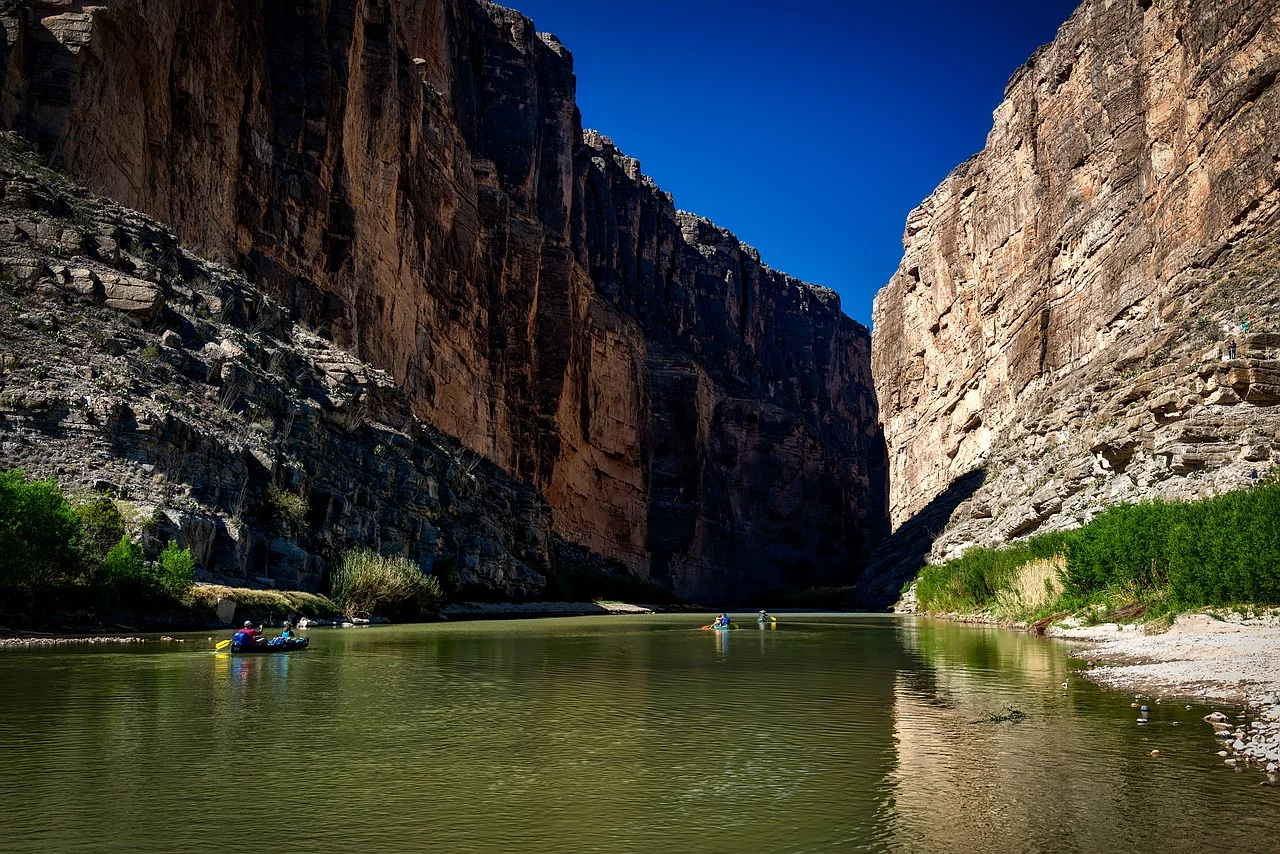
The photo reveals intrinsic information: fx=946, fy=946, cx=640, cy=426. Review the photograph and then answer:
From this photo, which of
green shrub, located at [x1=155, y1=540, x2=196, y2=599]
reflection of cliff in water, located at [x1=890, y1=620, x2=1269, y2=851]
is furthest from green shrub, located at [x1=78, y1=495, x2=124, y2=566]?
reflection of cliff in water, located at [x1=890, y1=620, x2=1269, y2=851]

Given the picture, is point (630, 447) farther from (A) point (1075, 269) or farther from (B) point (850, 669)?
(B) point (850, 669)

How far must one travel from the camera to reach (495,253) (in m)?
74.7

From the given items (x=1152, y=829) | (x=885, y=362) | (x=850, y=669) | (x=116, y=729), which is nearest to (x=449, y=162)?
(x=885, y=362)

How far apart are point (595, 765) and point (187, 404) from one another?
2623 centimetres

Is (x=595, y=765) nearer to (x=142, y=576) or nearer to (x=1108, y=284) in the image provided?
(x=142, y=576)

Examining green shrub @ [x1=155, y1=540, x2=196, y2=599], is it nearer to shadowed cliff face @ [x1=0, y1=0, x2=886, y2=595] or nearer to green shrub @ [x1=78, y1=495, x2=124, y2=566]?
green shrub @ [x1=78, y1=495, x2=124, y2=566]

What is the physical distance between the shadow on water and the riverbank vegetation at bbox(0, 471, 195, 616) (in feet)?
158

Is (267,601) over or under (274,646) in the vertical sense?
over

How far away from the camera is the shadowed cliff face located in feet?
130

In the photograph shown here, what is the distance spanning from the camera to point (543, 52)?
91625 millimetres

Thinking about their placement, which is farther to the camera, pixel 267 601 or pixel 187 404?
pixel 187 404

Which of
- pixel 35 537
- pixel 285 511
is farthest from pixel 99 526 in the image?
pixel 285 511

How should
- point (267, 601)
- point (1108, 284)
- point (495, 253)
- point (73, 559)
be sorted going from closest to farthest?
point (73, 559)
point (267, 601)
point (1108, 284)
point (495, 253)

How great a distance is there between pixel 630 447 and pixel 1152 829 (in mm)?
88504
